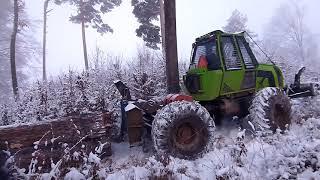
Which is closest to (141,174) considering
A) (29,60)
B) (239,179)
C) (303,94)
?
(239,179)

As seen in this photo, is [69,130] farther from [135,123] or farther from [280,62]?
[280,62]

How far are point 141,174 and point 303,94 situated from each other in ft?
20.7

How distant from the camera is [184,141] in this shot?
6242mm

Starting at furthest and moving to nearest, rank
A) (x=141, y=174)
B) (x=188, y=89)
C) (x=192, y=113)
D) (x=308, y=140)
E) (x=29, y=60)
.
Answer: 1. (x=29, y=60)
2. (x=188, y=89)
3. (x=192, y=113)
4. (x=308, y=140)
5. (x=141, y=174)

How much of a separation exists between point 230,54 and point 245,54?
1.63 feet

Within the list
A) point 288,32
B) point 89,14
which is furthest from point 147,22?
point 288,32

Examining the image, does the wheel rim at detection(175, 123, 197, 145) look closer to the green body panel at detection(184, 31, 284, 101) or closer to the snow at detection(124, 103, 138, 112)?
the snow at detection(124, 103, 138, 112)

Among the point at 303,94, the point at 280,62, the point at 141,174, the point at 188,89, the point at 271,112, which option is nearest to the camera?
the point at 141,174

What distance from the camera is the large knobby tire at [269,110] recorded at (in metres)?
7.14

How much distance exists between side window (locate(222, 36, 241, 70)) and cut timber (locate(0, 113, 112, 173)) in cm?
313

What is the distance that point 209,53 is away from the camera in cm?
779

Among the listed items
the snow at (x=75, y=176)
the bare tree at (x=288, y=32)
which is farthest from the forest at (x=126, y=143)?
the bare tree at (x=288, y=32)

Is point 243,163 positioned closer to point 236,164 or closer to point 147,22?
point 236,164

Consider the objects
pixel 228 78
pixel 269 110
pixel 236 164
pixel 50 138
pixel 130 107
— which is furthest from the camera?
pixel 228 78
